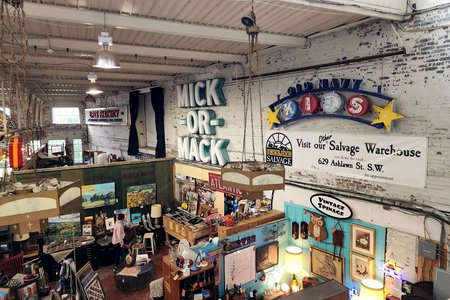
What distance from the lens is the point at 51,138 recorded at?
70.5 ft

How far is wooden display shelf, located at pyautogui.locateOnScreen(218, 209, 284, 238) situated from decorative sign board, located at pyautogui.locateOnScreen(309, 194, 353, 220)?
1.08 meters

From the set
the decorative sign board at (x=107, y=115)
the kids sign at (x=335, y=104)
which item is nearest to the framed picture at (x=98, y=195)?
the kids sign at (x=335, y=104)

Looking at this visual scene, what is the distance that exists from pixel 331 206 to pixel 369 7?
3701 millimetres

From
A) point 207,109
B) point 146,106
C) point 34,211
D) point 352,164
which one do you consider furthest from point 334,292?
point 146,106

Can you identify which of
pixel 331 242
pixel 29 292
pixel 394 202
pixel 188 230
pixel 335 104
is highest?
pixel 335 104

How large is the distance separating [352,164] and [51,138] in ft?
70.5

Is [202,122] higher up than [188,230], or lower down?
higher up

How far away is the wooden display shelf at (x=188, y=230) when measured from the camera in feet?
27.2

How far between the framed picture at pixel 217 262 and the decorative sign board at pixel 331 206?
2.30 meters

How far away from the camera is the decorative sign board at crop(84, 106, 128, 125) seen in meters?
15.1

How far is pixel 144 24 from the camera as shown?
4.93m

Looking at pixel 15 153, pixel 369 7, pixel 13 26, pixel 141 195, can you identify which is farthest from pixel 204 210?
pixel 369 7

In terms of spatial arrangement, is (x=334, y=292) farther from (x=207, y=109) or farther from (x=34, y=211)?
(x=207, y=109)

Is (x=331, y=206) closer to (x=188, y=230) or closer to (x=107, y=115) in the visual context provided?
(x=188, y=230)
